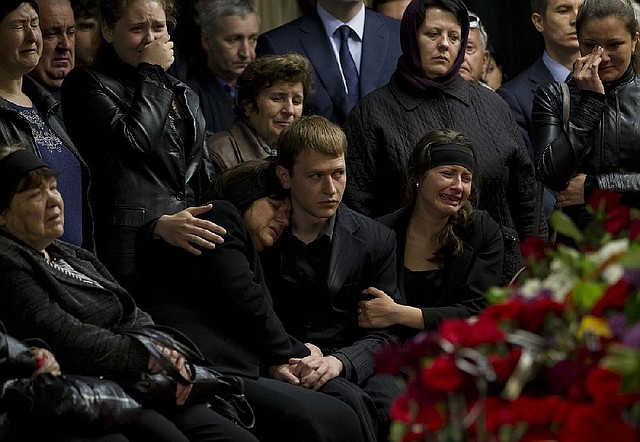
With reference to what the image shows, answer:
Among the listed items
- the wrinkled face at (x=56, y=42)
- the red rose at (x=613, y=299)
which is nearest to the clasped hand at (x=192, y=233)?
the wrinkled face at (x=56, y=42)

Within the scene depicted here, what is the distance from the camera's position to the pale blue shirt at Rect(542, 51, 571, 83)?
6.18 metres

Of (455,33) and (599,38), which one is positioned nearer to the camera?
(599,38)

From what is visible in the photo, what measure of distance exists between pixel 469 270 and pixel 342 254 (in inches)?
22.1

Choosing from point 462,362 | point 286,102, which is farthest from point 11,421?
point 286,102

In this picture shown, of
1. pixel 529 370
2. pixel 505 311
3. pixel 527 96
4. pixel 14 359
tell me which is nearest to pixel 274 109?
pixel 527 96

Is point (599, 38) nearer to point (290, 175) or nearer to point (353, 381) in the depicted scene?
point (290, 175)

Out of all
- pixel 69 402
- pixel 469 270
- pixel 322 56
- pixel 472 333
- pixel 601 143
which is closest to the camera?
pixel 472 333

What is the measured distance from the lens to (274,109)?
5145 mm

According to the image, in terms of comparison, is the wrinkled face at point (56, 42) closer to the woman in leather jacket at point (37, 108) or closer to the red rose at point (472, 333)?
the woman in leather jacket at point (37, 108)

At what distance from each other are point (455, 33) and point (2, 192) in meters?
2.27

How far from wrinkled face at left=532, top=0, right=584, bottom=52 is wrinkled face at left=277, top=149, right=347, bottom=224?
2095 millimetres

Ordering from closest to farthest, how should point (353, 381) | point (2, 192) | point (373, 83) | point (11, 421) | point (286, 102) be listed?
point (11, 421) < point (2, 192) < point (353, 381) < point (286, 102) < point (373, 83)

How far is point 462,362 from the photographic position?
1968 millimetres

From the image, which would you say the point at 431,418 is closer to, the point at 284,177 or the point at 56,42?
the point at 284,177
